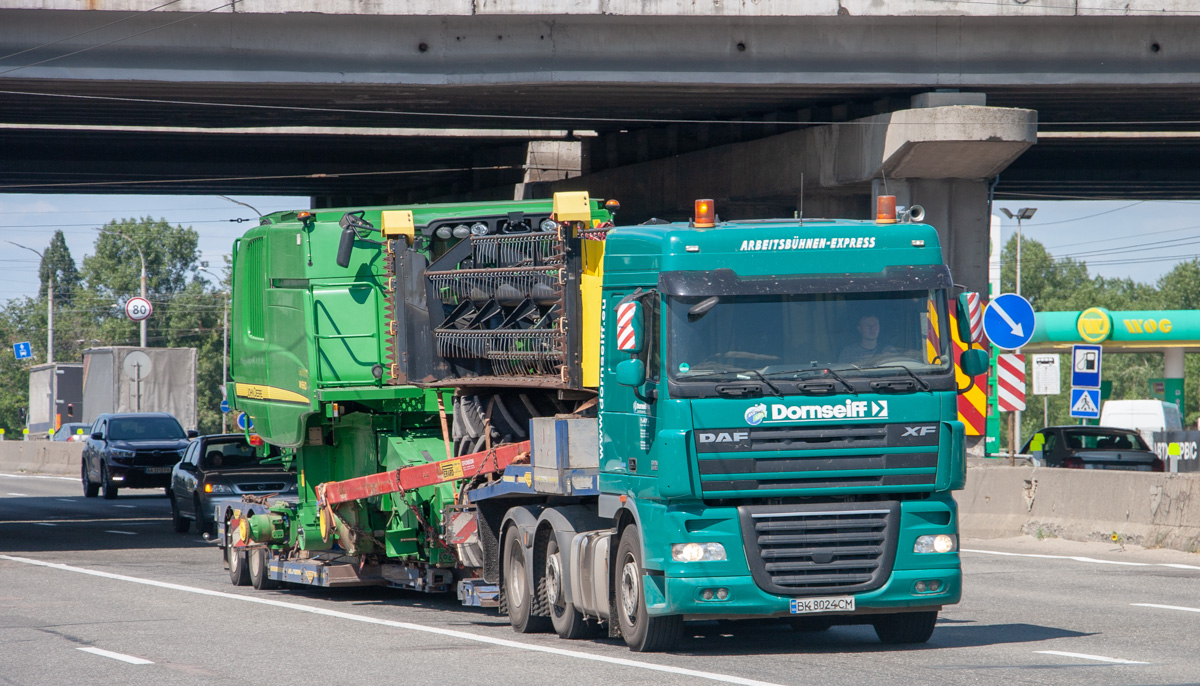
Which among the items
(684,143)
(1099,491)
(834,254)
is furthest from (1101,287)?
(834,254)

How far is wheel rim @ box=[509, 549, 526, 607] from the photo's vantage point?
12633mm

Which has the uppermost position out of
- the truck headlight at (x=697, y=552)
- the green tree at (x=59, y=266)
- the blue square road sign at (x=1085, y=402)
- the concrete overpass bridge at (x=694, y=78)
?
the green tree at (x=59, y=266)

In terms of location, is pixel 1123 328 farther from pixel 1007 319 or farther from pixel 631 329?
pixel 631 329

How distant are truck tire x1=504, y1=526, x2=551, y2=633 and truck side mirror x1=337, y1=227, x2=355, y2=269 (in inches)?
137

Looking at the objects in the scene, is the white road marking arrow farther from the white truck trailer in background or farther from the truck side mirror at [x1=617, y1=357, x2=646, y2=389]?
the white truck trailer in background

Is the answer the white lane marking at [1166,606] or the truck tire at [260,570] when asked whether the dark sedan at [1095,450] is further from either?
the truck tire at [260,570]

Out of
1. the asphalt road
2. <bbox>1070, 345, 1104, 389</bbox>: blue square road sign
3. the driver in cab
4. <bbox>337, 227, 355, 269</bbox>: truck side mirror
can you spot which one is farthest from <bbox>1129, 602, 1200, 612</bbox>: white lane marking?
<bbox>1070, 345, 1104, 389</bbox>: blue square road sign

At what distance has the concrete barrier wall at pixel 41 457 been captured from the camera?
5031cm

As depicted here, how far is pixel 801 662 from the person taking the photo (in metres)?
10.3

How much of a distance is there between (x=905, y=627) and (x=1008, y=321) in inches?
454

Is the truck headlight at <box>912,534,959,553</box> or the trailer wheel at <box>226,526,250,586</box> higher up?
the truck headlight at <box>912,534,959,553</box>

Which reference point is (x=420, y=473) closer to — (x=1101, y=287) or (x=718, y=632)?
(x=718, y=632)

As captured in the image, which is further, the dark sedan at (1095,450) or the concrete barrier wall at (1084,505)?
the dark sedan at (1095,450)

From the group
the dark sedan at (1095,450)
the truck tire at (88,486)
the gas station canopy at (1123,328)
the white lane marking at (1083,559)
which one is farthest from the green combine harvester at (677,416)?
the gas station canopy at (1123,328)
